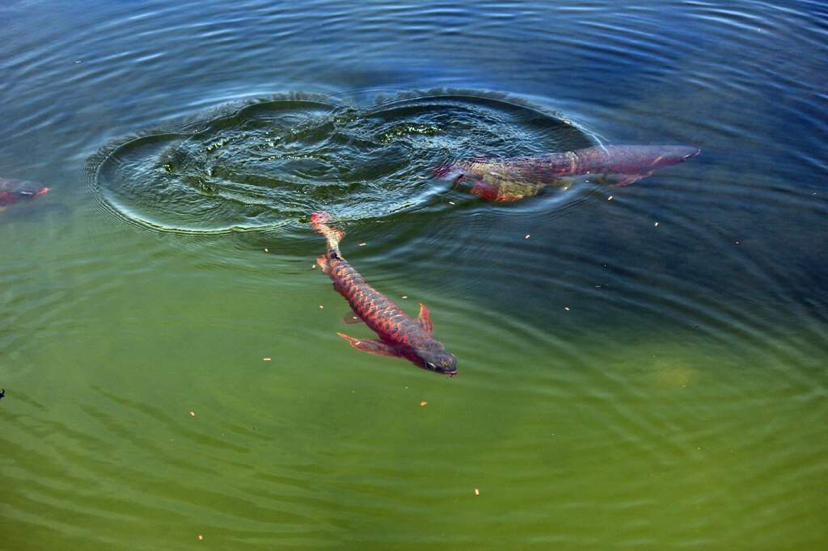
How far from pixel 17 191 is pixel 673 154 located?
25.8ft

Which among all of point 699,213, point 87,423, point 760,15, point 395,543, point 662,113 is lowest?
point 395,543

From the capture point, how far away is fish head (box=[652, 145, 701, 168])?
828 cm

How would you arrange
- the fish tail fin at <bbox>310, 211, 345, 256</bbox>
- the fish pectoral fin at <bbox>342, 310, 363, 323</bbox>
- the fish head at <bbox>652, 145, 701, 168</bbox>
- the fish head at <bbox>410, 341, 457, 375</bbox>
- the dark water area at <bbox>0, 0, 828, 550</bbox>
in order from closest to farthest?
1. the dark water area at <bbox>0, 0, 828, 550</bbox>
2. the fish head at <bbox>410, 341, 457, 375</bbox>
3. the fish pectoral fin at <bbox>342, 310, 363, 323</bbox>
4. the fish tail fin at <bbox>310, 211, 345, 256</bbox>
5. the fish head at <bbox>652, 145, 701, 168</bbox>

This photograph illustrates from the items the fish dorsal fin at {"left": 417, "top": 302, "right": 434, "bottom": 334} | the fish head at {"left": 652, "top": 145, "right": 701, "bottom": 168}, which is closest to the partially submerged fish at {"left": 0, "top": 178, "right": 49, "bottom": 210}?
the fish dorsal fin at {"left": 417, "top": 302, "right": 434, "bottom": 334}

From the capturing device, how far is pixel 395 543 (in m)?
4.63

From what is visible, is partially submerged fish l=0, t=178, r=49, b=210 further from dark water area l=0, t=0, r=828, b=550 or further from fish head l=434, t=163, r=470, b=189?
fish head l=434, t=163, r=470, b=189

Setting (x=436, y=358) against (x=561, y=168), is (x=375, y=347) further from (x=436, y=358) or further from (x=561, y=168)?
(x=561, y=168)

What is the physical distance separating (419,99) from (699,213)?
4.22 meters

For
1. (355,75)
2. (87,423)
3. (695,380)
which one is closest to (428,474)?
(695,380)

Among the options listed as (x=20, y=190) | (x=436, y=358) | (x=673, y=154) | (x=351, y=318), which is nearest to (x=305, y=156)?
(x=351, y=318)

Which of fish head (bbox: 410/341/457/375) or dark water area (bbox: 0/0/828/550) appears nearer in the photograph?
dark water area (bbox: 0/0/828/550)

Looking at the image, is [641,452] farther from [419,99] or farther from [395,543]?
[419,99]

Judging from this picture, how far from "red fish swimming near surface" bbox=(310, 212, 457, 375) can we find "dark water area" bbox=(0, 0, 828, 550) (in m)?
0.14

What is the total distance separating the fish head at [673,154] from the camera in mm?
8281
